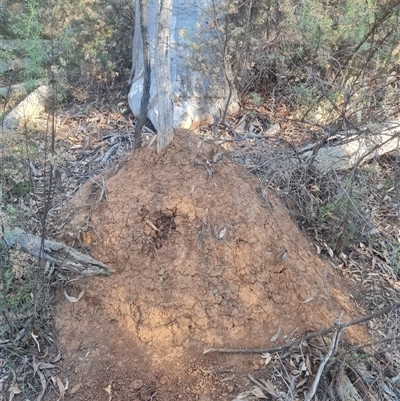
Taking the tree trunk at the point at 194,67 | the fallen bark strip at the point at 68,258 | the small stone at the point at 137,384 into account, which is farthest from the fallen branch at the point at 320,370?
the tree trunk at the point at 194,67

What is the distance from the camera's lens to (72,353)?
2.46m

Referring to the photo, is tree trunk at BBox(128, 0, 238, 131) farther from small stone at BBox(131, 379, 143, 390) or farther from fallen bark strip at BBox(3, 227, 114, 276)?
small stone at BBox(131, 379, 143, 390)

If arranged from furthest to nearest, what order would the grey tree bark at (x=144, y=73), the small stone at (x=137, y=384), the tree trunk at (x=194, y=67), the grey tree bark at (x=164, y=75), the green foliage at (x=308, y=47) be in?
the tree trunk at (x=194, y=67) → the green foliage at (x=308, y=47) → the grey tree bark at (x=144, y=73) → the grey tree bark at (x=164, y=75) → the small stone at (x=137, y=384)

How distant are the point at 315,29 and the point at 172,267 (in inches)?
110

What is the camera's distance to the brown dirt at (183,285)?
2.34 meters

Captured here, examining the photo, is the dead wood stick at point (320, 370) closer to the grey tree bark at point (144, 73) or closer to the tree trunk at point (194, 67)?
the grey tree bark at point (144, 73)

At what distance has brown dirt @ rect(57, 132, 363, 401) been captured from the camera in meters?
2.34

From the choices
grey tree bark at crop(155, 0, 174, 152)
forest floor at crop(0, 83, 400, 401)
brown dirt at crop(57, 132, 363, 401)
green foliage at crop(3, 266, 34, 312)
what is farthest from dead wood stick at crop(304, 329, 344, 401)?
green foliage at crop(3, 266, 34, 312)

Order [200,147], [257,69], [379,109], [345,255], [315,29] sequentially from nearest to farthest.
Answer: [200,147] → [345,255] → [379,109] → [315,29] → [257,69]

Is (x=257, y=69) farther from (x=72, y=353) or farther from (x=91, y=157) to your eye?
(x=72, y=353)

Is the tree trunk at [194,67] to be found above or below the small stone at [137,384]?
above

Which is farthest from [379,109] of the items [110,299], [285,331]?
[110,299]

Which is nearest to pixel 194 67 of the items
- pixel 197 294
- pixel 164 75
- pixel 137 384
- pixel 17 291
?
pixel 164 75

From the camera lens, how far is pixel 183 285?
2525 millimetres
